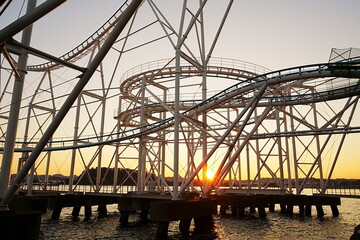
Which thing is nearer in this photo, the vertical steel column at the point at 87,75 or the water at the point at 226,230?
the vertical steel column at the point at 87,75

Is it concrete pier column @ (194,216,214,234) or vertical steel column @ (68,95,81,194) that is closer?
concrete pier column @ (194,216,214,234)

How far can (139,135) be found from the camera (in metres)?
24.3

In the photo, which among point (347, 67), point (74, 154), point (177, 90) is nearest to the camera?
point (347, 67)

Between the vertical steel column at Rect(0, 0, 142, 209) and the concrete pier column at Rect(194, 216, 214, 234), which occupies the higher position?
the vertical steel column at Rect(0, 0, 142, 209)

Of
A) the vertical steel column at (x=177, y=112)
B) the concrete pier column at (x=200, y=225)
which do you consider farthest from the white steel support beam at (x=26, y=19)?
the concrete pier column at (x=200, y=225)

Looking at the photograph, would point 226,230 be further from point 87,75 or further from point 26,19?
point 26,19

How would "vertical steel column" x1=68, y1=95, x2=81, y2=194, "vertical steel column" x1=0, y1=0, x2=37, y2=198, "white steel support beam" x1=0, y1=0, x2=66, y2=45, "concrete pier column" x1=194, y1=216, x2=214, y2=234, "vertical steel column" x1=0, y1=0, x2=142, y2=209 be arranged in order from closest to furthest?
1. "white steel support beam" x1=0, y1=0, x2=66, y2=45
2. "vertical steel column" x1=0, y1=0, x2=142, y2=209
3. "vertical steel column" x1=0, y1=0, x2=37, y2=198
4. "concrete pier column" x1=194, y1=216, x2=214, y2=234
5. "vertical steel column" x1=68, y1=95, x2=81, y2=194

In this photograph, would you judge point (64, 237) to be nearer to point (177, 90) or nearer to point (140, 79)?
point (177, 90)

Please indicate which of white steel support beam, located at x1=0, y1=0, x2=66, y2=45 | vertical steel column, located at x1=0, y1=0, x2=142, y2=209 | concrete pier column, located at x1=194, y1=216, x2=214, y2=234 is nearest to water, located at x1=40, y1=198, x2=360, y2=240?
concrete pier column, located at x1=194, y1=216, x2=214, y2=234

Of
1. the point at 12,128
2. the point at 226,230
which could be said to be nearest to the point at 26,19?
the point at 12,128

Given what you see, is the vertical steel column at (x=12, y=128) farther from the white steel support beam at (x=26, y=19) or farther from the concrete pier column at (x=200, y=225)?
the concrete pier column at (x=200, y=225)

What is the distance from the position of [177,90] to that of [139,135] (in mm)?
7269

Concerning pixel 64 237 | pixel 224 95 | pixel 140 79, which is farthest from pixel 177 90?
pixel 64 237

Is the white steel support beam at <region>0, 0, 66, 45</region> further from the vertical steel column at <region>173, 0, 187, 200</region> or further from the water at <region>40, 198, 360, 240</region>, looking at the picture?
the water at <region>40, 198, 360, 240</region>
